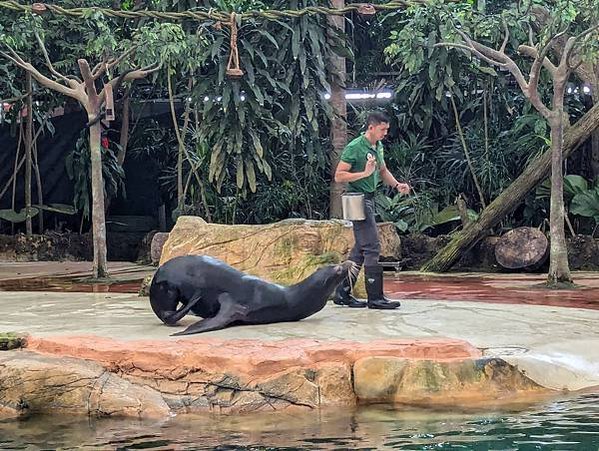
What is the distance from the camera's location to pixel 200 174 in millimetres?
15570

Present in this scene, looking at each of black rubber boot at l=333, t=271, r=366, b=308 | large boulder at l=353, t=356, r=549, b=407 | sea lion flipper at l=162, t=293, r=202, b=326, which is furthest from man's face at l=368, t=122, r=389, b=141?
large boulder at l=353, t=356, r=549, b=407

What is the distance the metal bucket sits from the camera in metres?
7.41

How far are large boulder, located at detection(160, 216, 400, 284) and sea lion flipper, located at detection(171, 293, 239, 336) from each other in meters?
1.82

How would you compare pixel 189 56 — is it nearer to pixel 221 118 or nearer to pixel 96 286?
pixel 221 118

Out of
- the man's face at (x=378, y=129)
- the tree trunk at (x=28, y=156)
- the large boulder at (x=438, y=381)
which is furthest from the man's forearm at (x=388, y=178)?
the tree trunk at (x=28, y=156)

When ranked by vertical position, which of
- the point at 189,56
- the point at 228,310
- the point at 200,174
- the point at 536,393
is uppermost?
the point at 189,56

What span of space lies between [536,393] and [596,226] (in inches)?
349

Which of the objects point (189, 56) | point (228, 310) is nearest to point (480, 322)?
point (228, 310)

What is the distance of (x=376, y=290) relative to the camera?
7703 mm

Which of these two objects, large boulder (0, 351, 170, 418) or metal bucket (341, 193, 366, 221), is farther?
metal bucket (341, 193, 366, 221)

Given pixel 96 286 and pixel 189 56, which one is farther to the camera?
pixel 189 56

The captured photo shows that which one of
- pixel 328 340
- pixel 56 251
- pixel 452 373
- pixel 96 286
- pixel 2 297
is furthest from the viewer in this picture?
pixel 56 251

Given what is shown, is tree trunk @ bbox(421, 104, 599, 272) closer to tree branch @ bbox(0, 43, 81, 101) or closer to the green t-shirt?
tree branch @ bbox(0, 43, 81, 101)

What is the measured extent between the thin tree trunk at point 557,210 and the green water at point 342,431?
5144mm
